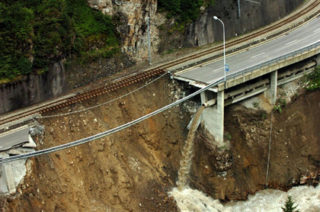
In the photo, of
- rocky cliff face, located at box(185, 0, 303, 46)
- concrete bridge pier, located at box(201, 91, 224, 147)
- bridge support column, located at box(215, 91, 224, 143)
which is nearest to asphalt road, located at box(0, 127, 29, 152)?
concrete bridge pier, located at box(201, 91, 224, 147)

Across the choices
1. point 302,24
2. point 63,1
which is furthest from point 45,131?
point 302,24

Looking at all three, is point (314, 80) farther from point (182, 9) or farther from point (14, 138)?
point (14, 138)

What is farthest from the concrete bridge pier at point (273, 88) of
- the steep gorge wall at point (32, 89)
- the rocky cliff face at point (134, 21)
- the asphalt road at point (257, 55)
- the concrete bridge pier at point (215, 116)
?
the steep gorge wall at point (32, 89)

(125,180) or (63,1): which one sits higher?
(63,1)

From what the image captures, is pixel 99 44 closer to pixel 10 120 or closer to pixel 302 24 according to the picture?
pixel 10 120

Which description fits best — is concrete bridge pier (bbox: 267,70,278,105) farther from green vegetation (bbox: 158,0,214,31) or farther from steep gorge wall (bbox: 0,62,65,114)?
steep gorge wall (bbox: 0,62,65,114)
